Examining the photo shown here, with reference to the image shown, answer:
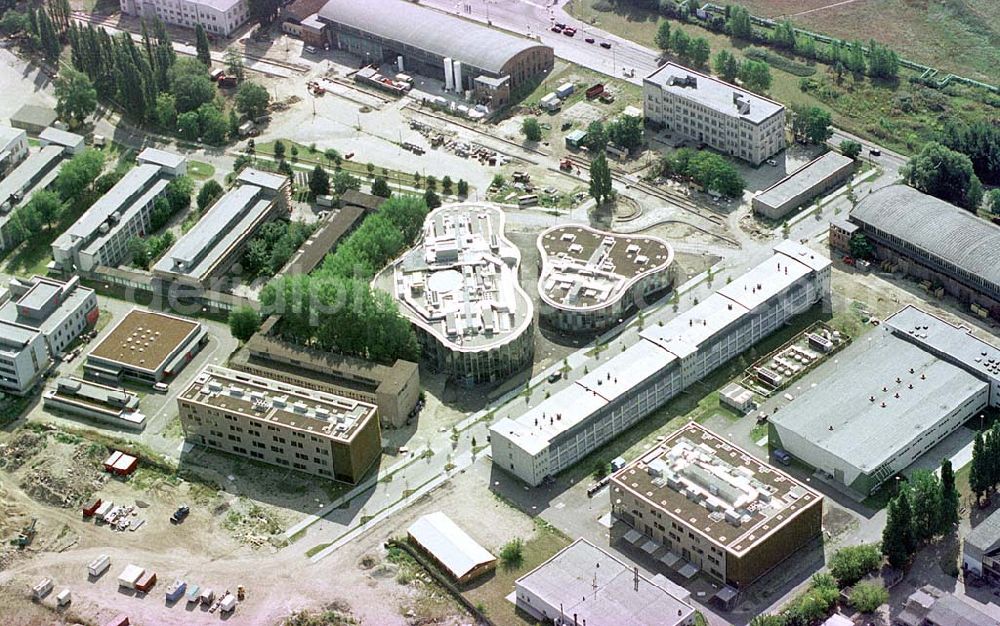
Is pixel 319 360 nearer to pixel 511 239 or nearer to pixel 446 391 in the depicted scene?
pixel 446 391

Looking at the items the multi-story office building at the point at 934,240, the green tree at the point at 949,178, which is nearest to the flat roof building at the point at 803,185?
the multi-story office building at the point at 934,240

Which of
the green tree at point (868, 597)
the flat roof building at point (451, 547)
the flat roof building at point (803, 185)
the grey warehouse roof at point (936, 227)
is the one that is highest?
the grey warehouse roof at point (936, 227)

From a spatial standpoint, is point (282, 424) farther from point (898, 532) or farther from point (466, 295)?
point (898, 532)

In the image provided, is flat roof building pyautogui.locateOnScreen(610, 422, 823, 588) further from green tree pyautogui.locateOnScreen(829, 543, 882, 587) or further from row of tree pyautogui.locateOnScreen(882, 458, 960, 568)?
row of tree pyautogui.locateOnScreen(882, 458, 960, 568)

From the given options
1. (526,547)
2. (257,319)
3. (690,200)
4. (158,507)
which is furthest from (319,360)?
(690,200)

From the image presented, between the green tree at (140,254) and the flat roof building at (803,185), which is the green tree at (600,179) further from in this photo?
the green tree at (140,254)

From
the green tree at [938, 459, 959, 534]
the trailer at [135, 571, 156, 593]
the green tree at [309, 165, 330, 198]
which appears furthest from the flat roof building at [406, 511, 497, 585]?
the green tree at [309, 165, 330, 198]
